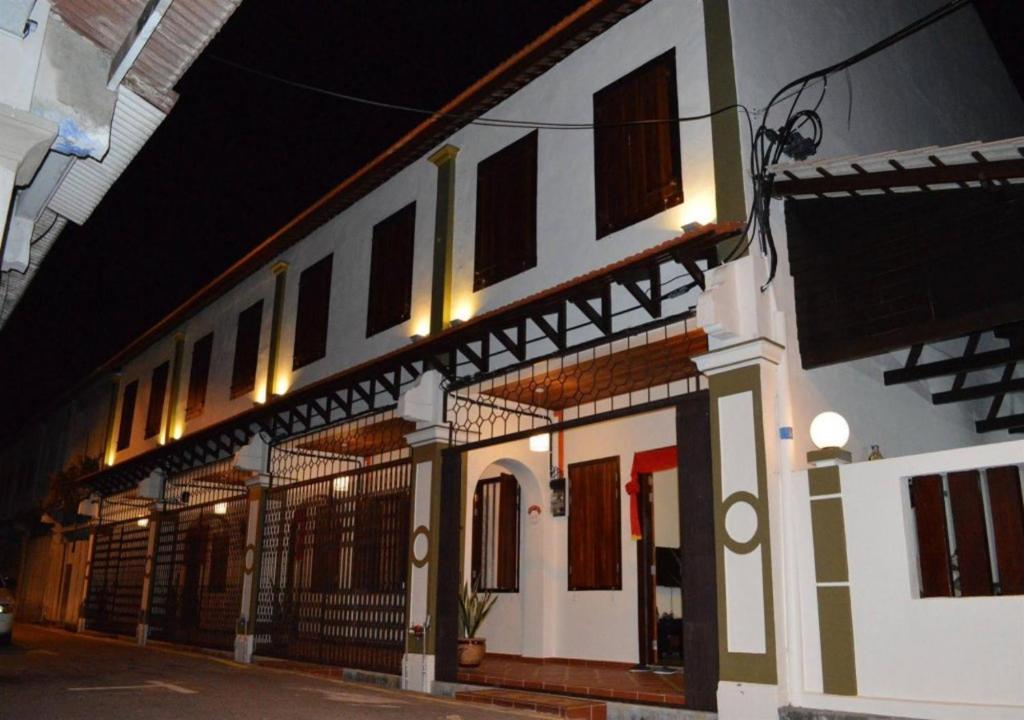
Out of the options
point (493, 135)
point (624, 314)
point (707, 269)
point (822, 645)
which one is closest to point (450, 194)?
point (493, 135)

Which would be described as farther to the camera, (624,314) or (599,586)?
(599,586)

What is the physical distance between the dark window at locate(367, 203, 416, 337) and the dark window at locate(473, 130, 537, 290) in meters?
1.66

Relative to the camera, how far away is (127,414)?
2225 cm

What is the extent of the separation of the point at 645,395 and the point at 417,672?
14.9 ft

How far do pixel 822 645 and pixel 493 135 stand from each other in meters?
7.62

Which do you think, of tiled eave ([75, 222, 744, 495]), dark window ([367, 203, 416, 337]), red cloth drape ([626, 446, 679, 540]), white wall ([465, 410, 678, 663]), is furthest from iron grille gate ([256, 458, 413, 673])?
red cloth drape ([626, 446, 679, 540])

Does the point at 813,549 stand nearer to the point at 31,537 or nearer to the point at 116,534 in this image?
the point at 116,534

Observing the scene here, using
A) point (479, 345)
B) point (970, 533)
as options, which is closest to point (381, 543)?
point (479, 345)

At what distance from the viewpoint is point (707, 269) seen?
805cm

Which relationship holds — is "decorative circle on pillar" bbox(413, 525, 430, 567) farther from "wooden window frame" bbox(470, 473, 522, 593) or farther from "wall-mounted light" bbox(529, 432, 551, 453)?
"wooden window frame" bbox(470, 473, 522, 593)

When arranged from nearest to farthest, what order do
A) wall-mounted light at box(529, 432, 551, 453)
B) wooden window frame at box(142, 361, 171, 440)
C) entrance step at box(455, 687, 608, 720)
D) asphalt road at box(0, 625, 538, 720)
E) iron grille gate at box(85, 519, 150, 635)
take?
asphalt road at box(0, 625, 538, 720), entrance step at box(455, 687, 608, 720), wall-mounted light at box(529, 432, 551, 453), iron grille gate at box(85, 519, 150, 635), wooden window frame at box(142, 361, 171, 440)

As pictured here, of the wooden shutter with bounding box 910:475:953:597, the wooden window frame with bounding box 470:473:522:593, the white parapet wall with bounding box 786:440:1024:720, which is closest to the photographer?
the white parapet wall with bounding box 786:440:1024:720

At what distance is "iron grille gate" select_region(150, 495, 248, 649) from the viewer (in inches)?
582

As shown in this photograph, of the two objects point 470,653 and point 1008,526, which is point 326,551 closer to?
point 470,653
